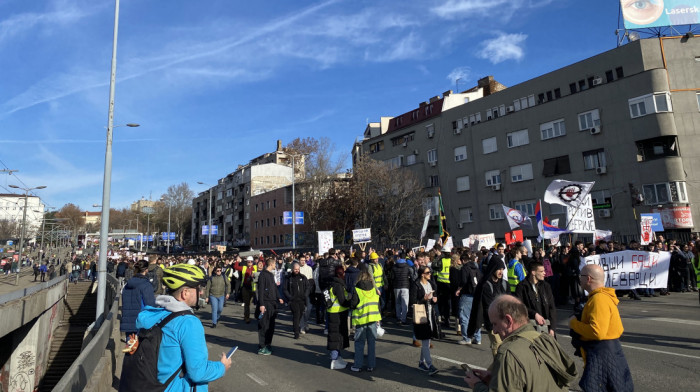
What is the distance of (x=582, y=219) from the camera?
1786 centimetres

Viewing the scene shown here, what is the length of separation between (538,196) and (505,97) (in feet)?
31.2

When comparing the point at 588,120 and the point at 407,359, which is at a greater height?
the point at 588,120

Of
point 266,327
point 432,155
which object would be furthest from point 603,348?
point 432,155

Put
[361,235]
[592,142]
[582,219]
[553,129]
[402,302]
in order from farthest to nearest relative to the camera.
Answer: [553,129] → [592,142] → [361,235] → [582,219] → [402,302]

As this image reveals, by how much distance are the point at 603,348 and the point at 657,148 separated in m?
30.2

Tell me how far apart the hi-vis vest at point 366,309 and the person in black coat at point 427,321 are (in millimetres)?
755

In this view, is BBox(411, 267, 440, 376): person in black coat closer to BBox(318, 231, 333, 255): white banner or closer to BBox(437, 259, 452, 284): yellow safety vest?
BBox(437, 259, 452, 284): yellow safety vest

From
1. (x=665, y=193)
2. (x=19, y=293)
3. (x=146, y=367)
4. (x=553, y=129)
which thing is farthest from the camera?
(x=553, y=129)

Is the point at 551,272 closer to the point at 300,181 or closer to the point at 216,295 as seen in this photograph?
the point at 216,295

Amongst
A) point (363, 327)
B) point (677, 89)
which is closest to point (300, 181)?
point (677, 89)

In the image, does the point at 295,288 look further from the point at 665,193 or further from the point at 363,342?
the point at 665,193

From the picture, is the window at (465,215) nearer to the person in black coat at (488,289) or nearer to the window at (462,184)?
the window at (462,184)

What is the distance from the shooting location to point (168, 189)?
342ft

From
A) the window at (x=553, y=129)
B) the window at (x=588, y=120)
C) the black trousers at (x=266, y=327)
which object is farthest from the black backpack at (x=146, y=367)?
the window at (x=553, y=129)
